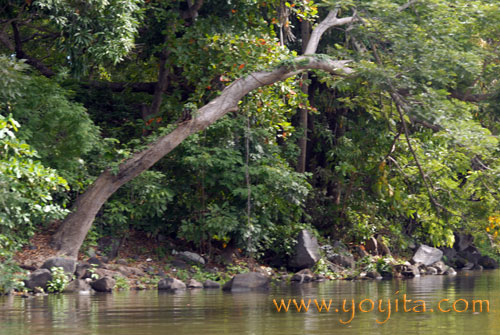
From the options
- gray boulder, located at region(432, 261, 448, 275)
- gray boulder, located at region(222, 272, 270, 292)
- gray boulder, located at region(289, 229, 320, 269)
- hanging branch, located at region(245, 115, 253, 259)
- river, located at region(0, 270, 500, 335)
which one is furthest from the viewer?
gray boulder, located at region(432, 261, 448, 275)

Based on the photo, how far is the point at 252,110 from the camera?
1584 cm

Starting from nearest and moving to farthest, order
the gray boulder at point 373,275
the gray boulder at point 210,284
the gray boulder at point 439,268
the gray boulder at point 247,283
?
the gray boulder at point 247,283
the gray boulder at point 210,284
the gray boulder at point 373,275
the gray boulder at point 439,268

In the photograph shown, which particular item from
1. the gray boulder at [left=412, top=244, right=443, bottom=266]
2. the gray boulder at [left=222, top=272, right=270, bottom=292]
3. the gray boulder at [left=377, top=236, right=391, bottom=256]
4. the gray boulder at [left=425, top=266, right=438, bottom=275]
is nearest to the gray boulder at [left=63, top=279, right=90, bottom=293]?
the gray boulder at [left=222, top=272, right=270, bottom=292]

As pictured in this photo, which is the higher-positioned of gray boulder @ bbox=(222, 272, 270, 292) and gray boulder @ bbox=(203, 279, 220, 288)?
gray boulder @ bbox=(222, 272, 270, 292)

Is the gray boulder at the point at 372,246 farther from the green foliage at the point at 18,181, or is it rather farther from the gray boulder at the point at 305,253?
the green foliage at the point at 18,181

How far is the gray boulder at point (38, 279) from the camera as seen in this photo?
11781mm

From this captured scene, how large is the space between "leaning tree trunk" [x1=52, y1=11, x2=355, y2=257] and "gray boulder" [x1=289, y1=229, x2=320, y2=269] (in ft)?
14.2

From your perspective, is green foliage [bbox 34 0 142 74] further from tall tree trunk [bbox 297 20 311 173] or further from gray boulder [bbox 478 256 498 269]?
gray boulder [bbox 478 256 498 269]

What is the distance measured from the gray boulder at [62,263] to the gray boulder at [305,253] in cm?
613

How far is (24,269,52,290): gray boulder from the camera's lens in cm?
1178

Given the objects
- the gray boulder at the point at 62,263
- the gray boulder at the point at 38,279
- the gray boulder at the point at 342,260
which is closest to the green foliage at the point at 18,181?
the gray boulder at the point at 38,279

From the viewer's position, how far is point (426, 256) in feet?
64.7

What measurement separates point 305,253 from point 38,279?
699 centimetres

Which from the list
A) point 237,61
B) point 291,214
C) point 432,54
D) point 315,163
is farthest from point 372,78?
point 315,163
